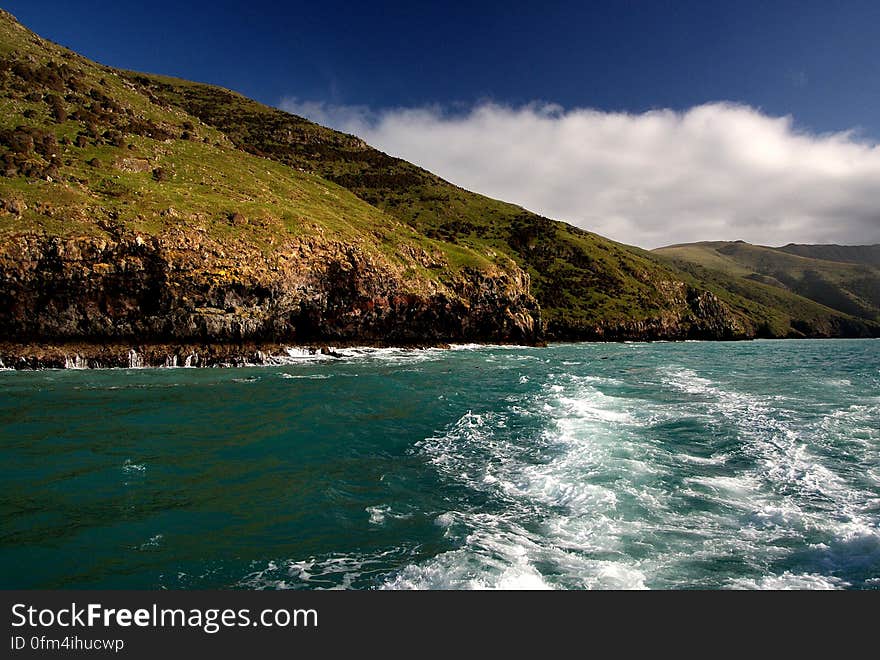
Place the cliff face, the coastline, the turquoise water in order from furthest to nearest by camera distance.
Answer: the cliff face, the coastline, the turquoise water

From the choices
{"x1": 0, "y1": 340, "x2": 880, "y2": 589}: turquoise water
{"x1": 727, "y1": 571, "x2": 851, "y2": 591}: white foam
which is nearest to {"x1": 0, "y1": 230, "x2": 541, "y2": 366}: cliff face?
{"x1": 0, "y1": 340, "x2": 880, "y2": 589}: turquoise water

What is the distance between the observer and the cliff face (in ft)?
119

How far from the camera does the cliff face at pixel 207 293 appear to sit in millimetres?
36281

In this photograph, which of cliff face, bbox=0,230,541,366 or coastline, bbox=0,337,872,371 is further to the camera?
cliff face, bbox=0,230,541,366

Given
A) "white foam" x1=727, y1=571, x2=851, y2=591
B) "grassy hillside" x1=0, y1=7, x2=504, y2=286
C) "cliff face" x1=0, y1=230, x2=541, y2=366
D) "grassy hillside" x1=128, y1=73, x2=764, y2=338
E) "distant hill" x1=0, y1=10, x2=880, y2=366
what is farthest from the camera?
"grassy hillside" x1=128, y1=73, x2=764, y2=338

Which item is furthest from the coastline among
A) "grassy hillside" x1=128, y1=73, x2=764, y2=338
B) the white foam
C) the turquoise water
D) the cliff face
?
"grassy hillside" x1=128, y1=73, x2=764, y2=338

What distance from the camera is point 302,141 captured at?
148875mm

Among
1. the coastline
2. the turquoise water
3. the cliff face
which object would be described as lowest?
the turquoise water

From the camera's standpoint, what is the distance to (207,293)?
4194cm

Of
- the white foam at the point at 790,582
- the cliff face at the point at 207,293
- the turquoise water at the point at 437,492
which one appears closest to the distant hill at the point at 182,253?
the cliff face at the point at 207,293

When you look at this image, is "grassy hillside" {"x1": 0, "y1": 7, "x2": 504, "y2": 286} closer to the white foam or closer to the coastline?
the coastline

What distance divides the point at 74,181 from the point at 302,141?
4624 inches

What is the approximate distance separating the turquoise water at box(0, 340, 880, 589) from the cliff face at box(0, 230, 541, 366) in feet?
60.0

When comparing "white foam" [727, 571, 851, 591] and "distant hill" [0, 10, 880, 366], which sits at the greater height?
"distant hill" [0, 10, 880, 366]
